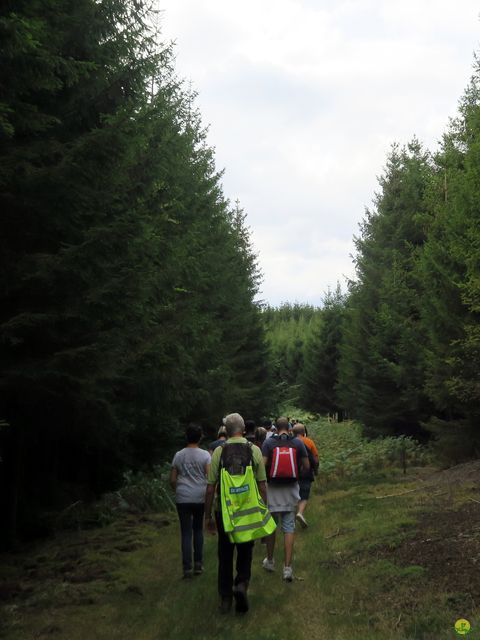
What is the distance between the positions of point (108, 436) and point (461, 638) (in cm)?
668

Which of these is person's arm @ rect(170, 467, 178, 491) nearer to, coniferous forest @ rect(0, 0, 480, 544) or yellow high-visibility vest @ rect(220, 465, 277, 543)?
coniferous forest @ rect(0, 0, 480, 544)

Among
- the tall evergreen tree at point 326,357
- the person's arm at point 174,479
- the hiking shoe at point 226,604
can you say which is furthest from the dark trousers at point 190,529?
the tall evergreen tree at point 326,357

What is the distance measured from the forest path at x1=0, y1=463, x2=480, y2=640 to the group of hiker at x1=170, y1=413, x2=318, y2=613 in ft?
1.15

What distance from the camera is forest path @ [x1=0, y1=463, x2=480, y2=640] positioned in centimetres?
611

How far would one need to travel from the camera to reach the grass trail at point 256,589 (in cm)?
608

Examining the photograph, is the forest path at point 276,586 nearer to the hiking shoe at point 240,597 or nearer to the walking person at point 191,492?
the hiking shoe at point 240,597

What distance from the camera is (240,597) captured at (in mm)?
6531

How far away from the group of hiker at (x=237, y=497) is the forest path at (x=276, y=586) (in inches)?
13.8

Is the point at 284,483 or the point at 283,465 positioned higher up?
the point at 283,465

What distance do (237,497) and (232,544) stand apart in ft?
1.87

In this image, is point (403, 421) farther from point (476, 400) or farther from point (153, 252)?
point (153, 252)

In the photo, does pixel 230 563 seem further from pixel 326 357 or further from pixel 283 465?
pixel 326 357

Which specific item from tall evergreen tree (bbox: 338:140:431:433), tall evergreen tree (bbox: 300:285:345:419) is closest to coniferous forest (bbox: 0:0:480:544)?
tall evergreen tree (bbox: 338:140:431:433)

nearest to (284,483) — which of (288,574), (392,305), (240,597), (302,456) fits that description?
(302,456)
